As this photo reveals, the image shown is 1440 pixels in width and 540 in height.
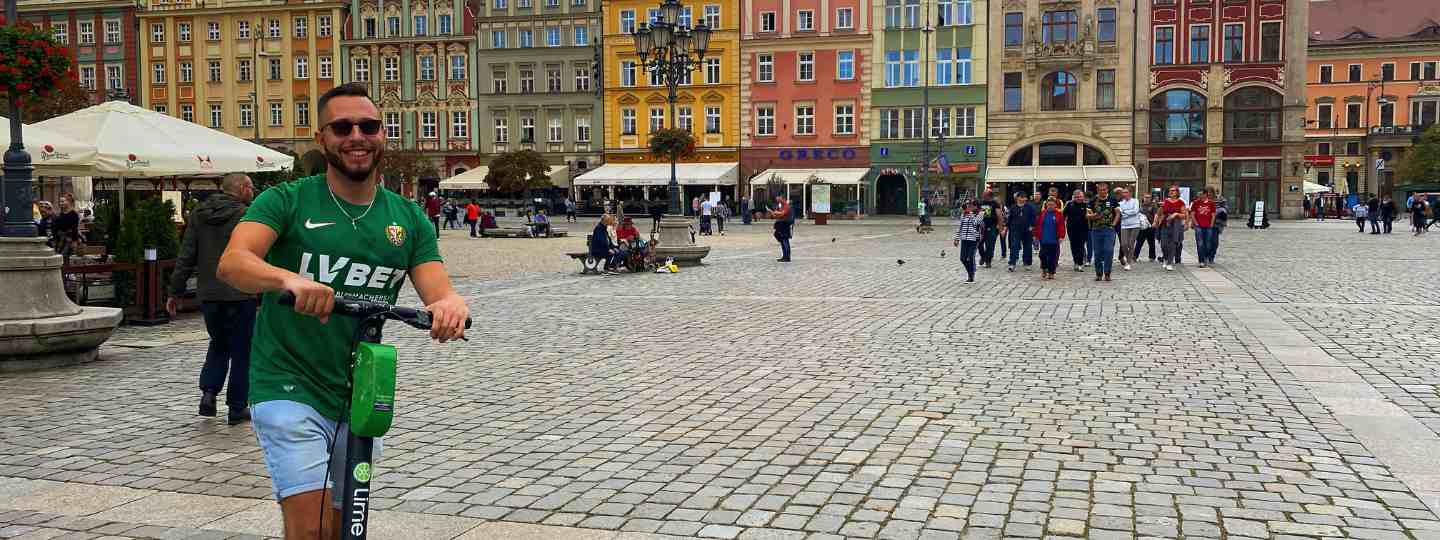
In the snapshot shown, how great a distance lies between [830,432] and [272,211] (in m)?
3.91

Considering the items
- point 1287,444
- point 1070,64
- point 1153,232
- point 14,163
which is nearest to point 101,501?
point 1287,444

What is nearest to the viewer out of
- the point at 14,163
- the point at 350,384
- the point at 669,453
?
the point at 350,384

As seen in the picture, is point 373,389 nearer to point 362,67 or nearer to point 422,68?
point 422,68

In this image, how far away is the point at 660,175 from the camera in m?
60.2

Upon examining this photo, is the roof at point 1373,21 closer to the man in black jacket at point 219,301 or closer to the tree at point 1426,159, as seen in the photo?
the tree at point 1426,159

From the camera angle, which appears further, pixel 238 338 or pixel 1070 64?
pixel 1070 64

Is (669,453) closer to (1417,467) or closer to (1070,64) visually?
(1417,467)

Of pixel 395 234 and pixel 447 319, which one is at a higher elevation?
pixel 395 234

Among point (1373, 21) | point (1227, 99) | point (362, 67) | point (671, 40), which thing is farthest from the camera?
point (1373, 21)

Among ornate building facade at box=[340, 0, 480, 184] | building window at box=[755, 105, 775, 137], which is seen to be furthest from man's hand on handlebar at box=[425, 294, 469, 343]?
ornate building facade at box=[340, 0, 480, 184]

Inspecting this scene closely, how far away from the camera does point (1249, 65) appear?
5469 centimetres

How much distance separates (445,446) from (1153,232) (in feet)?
65.9

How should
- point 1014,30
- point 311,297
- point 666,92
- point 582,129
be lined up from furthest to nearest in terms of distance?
point 582,129 < point 666,92 < point 1014,30 < point 311,297

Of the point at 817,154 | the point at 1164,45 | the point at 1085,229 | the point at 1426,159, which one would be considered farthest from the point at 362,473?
the point at 1426,159
